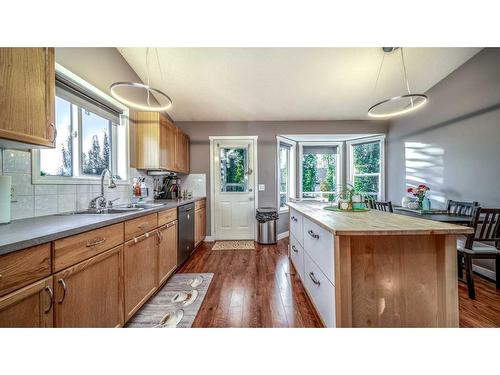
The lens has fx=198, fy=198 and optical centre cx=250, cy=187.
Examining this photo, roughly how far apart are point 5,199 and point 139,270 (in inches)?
37.8

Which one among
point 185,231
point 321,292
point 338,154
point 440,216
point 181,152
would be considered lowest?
point 321,292

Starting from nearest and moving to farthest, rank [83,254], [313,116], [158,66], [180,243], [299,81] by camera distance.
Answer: [83,254] → [180,243] → [158,66] → [299,81] → [313,116]

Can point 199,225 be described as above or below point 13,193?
below

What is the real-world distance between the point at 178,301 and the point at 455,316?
209 cm

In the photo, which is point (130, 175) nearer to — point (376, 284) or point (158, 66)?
point (158, 66)

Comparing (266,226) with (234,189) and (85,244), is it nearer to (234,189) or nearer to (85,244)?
(234,189)

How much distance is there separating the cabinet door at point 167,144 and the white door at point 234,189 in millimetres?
1039

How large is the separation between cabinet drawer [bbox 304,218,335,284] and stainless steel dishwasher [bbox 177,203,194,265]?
170cm

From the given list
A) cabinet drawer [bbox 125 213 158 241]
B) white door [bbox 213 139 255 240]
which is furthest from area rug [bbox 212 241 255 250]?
cabinet drawer [bbox 125 213 158 241]

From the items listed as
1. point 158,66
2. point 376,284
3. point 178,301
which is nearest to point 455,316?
point 376,284

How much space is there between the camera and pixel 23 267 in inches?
31.8

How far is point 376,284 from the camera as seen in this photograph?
1.26 m

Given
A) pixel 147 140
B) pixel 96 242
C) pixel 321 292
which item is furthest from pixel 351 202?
pixel 147 140

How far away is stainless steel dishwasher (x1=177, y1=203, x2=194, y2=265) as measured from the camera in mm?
2678
